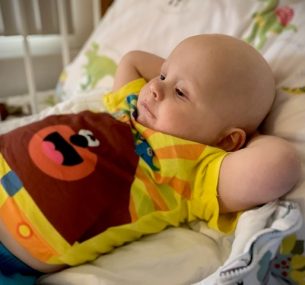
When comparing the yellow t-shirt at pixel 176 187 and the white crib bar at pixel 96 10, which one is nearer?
the yellow t-shirt at pixel 176 187

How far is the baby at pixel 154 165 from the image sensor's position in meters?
0.63

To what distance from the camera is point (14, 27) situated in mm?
1338

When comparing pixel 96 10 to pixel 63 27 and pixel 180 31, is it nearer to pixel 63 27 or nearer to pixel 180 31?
pixel 63 27

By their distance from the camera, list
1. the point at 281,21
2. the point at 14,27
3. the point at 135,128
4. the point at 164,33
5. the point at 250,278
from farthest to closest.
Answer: the point at 14,27
the point at 164,33
the point at 281,21
the point at 135,128
the point at 250,278

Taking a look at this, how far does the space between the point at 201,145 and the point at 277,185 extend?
0.15m

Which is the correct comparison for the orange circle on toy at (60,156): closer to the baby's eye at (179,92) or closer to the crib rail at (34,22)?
the baby's eye at (179,92)

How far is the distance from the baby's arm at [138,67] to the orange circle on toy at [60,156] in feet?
0.80

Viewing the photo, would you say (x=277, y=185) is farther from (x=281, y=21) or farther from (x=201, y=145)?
(x=281, y=21)

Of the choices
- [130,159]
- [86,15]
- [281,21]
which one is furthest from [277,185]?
[86,15]

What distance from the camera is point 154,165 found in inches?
27.5

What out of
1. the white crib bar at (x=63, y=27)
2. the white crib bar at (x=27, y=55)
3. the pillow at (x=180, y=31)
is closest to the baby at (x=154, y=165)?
the pillow at (x=180, y=31)

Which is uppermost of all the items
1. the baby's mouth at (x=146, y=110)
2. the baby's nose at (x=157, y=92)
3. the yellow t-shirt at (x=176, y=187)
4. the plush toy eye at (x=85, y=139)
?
the baby's nose at (x=157, y=92)

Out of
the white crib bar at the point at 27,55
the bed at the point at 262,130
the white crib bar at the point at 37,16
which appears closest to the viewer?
the bed at the point at 262,130

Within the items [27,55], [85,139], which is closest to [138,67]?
[85,139]
